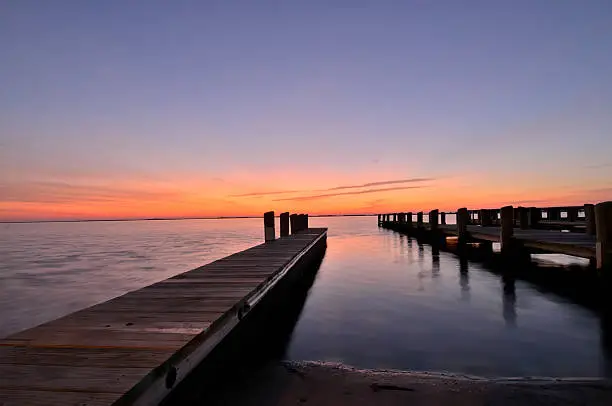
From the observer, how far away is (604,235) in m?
7.48

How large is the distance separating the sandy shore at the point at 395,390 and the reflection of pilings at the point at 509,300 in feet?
9.90

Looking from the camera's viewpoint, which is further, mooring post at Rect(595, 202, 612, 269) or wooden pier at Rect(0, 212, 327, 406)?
mooring post at Rect(595, 202, 612, 269)

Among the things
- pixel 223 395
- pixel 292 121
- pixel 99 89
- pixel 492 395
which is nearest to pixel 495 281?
pixel 492 395

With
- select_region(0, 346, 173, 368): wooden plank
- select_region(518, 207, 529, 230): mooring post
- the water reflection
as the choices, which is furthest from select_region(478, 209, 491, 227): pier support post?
select_region(0, 346, 173, 368): wooden plank

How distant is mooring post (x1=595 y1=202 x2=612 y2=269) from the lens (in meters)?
7.41

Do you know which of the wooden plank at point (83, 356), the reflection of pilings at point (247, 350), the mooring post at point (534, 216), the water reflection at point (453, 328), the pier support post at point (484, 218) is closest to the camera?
the wooden plank at point (83, 356)

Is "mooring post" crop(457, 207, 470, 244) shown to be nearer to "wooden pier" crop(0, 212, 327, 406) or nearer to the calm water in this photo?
the calm water

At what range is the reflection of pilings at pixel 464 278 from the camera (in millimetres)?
9225

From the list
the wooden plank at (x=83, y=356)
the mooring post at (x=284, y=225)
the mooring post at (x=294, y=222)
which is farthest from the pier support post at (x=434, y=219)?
the wooden plank at (x=83, y=356)

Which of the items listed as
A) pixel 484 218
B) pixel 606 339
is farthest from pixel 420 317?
pixel 484 218

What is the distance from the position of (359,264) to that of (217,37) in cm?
1137

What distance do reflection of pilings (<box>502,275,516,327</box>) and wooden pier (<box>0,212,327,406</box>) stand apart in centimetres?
499

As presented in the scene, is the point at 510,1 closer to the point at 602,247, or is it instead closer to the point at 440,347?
the point at 602,247

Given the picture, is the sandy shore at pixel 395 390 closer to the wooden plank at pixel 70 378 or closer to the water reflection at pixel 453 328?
the water reflection at pixel 453 328
